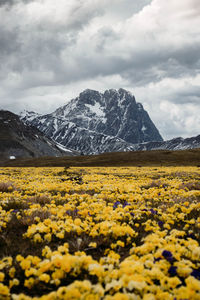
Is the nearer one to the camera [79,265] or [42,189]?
[79,265]

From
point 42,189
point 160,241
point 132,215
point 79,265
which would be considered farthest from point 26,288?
point 42,189

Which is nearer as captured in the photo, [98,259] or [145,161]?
[98,259]

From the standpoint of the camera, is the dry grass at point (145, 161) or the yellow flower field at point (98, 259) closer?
the yellow flower field at point (98, 259)

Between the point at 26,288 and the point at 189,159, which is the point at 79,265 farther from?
the point at 189,159

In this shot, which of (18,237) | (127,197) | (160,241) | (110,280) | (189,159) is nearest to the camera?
(110,280)

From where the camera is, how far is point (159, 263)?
3.29 metres

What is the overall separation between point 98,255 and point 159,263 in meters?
1.23

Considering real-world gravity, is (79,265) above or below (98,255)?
above

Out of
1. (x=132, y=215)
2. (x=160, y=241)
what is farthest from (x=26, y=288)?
(x=132, y=215)

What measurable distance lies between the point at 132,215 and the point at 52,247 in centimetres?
253

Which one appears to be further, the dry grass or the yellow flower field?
the dry grass

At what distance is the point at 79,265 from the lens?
3.20m

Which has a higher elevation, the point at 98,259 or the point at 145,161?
the point at 98,259

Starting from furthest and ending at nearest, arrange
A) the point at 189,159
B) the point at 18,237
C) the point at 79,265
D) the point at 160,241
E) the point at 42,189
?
the point at 189,159
the point at 42,189
the point at 18,237
the point at 160,241
the point at 79,265
